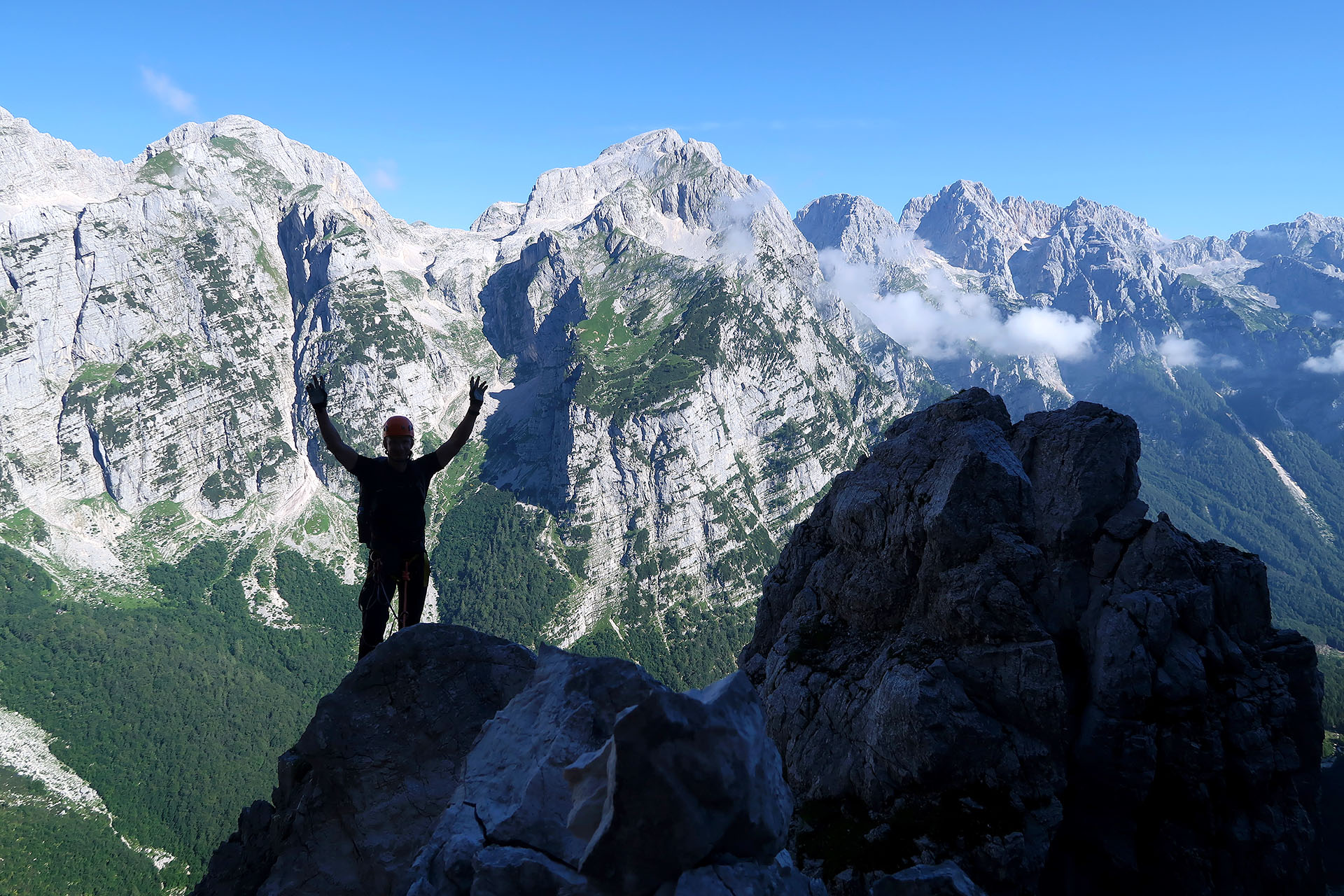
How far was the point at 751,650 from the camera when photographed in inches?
1644

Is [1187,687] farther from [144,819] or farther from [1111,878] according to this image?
[144,819]

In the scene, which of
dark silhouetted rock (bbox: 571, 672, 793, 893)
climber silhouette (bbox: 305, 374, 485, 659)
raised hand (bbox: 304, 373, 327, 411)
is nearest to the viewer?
dark silhouetted rock (bbox: 571, 672, 793, 893)

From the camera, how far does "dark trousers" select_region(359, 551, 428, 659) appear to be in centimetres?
1576

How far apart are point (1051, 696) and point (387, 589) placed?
23.9 m

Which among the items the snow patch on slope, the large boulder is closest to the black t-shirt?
the large boulder

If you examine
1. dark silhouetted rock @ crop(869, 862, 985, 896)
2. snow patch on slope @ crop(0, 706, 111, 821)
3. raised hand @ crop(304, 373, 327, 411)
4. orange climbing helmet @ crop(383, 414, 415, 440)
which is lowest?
snow patch on slope @ crop(0, 706, 111, 821)

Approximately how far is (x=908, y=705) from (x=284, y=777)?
21.0 metres

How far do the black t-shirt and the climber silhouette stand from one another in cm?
2

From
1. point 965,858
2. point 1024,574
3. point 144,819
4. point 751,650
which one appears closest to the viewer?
point 965,858

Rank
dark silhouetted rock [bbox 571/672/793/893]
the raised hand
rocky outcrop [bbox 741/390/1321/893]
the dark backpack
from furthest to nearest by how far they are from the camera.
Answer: rocky outcrop [bbox 741/390/1321/893]
the dark backpack
the raised hand
dark silhouetted rock [bbox 571/672/793/893]

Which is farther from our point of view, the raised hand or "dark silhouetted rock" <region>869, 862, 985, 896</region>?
"dark silhouetted rock" <region>869, 862, 985, 896</region>

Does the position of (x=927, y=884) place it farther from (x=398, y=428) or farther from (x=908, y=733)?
(x=398, y=428)

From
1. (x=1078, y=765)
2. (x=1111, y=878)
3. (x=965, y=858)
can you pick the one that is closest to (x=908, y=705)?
(x=965, y=858)

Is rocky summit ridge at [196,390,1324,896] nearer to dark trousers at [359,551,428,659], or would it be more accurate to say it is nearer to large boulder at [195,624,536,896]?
large boulder at [195,624,536,896]
